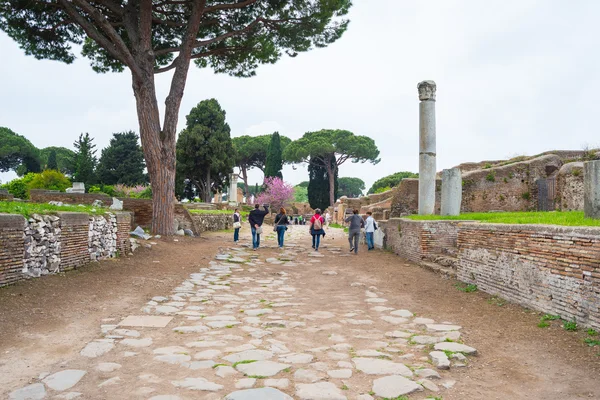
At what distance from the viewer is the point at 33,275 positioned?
6395mm

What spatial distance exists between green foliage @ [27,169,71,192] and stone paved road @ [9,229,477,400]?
934 inches

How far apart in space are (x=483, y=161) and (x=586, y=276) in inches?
689

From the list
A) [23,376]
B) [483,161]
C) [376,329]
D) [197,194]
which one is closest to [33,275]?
[23,376]

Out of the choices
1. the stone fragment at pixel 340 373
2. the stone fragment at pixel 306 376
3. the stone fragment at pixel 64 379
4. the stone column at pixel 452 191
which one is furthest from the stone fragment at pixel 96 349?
the stone column at pixel 452 191

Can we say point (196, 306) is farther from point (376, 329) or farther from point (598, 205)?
point (598, 205)

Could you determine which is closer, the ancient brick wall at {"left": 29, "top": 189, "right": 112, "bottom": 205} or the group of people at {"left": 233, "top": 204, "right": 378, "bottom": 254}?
the group of people at {"left": 233, "top": 204, "right": 378, "bottom": 254}

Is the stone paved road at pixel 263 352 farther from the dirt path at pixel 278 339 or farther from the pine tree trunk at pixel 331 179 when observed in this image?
the pine tree trunk at pixel 331 179

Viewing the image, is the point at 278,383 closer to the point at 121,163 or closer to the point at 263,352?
the point at 263,352

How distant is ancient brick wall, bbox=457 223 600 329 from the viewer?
4660 millimetres

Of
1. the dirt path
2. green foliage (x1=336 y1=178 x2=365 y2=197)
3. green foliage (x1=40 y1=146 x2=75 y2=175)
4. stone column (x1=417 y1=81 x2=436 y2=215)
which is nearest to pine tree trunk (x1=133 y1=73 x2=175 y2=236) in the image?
the dirt path

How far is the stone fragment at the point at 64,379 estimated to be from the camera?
Answer: 10.9ft

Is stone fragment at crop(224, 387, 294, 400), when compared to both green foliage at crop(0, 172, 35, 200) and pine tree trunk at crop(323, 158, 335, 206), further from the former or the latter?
pine tree trunk at crop(323, 158, 335, 206)

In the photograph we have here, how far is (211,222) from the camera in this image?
20359mm

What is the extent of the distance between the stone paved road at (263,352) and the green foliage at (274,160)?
42348 mm
